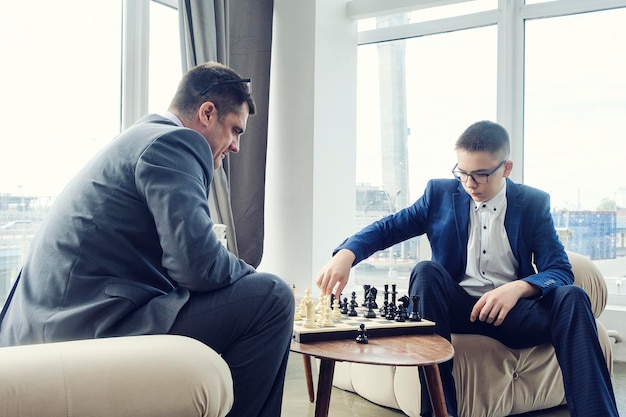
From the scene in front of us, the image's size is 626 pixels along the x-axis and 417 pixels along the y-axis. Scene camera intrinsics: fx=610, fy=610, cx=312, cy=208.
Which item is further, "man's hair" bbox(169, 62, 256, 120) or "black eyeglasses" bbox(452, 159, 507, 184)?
"black eyeglasses" bbox(452, 159, 507, 184)

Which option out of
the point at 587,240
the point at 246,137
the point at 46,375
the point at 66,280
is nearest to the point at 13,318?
the point at 66,280

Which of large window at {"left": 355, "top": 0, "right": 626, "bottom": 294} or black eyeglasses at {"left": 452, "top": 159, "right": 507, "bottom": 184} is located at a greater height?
large window at {"left": 355, "top": 0, "right": 626, "bottom": 294}

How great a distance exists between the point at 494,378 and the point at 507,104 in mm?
2101

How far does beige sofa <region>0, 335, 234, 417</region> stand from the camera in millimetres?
1023

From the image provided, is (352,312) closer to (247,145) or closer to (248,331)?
(248,331)

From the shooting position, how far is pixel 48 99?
2783mm

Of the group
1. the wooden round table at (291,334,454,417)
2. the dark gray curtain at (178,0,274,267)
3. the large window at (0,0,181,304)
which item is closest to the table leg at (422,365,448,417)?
the wooden round table at (291,334,454,417)

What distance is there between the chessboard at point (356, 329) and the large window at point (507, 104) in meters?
1.36

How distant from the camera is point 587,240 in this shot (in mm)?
3523

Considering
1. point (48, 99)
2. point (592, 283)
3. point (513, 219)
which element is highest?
point (48, 99)

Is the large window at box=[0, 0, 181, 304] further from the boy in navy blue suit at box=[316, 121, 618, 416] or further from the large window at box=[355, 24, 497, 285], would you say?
the large window at box=[355, 24, 497, 285]

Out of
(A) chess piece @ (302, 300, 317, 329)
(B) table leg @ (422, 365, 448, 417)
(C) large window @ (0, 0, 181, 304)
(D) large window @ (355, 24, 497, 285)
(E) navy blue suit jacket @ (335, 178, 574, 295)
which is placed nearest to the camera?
(B) table leg @ (422, 365, 448, 417)

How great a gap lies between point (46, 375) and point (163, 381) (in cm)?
20

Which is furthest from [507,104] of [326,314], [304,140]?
[326,314]
